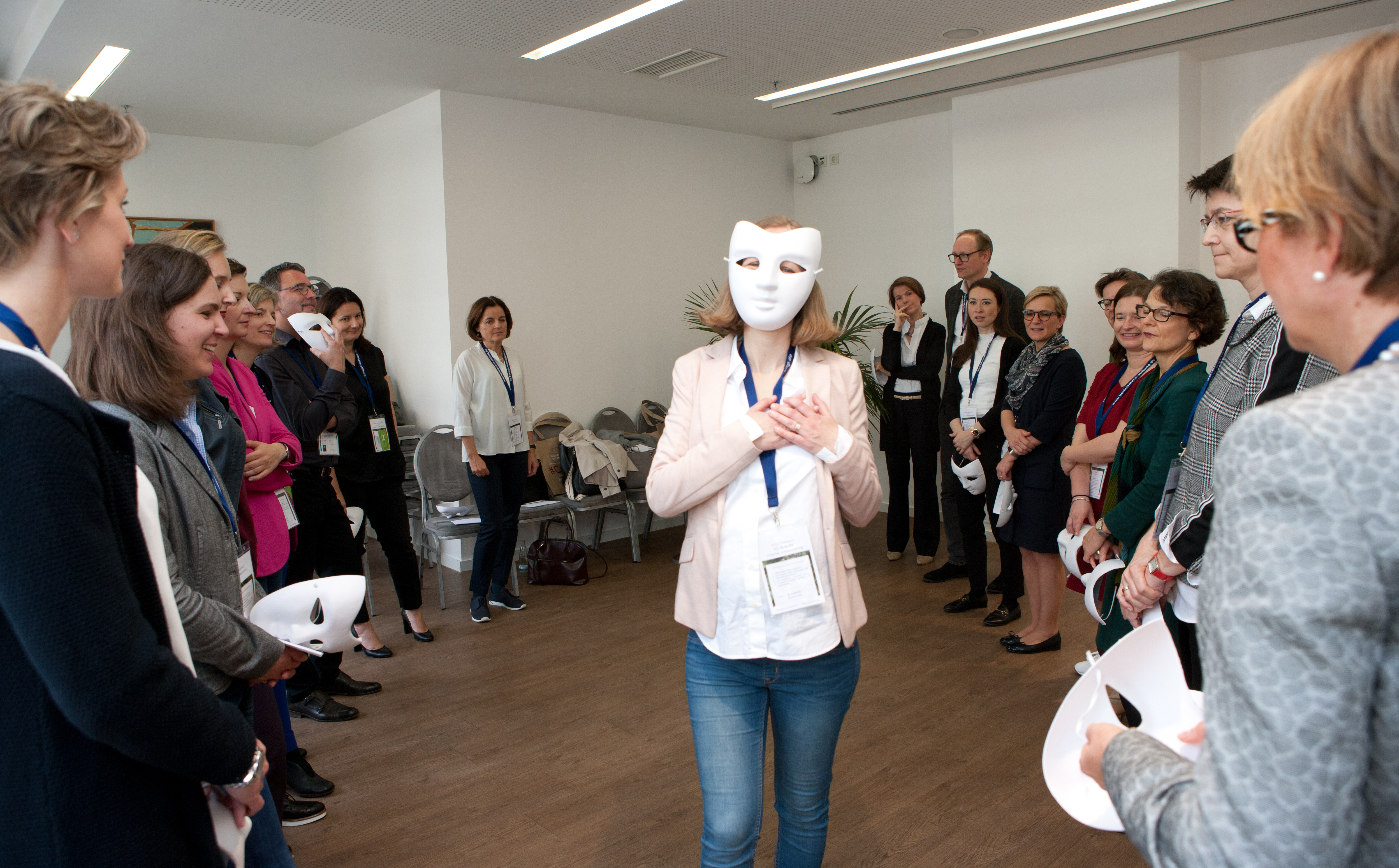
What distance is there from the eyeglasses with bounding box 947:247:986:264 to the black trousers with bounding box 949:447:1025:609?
4.14 feet

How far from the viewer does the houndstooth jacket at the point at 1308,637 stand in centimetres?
60

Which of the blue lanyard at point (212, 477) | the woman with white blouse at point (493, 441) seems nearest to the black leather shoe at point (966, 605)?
the woman with white blouse at point (493, 441)

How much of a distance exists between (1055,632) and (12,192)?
408 cm

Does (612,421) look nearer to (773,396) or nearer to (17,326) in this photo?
(773,396)

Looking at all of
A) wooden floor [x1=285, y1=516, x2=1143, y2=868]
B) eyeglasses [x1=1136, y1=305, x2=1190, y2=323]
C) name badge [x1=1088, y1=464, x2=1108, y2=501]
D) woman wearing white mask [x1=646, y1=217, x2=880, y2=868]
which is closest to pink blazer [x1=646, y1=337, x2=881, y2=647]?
woman wearing white mask [x1=646, y1=217, x2=880, y2=868]

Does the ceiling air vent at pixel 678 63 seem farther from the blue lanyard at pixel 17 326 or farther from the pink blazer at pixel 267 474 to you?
the blue lanyard at pixel 17 326

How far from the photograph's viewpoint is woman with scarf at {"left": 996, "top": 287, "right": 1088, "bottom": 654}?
3.82 metres

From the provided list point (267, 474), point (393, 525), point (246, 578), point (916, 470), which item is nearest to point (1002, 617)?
point (916, 470)

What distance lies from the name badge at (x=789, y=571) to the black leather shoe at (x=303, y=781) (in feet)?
6.66

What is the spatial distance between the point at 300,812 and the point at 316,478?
4.24 feet

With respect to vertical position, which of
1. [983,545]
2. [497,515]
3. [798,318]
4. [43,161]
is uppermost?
[43,161]

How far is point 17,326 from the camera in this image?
0.93 m

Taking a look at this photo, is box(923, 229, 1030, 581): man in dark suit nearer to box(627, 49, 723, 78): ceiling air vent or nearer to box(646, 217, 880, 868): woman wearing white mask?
box(627, 49, 723, 78): ceiling air vent

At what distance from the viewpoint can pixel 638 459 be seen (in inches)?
231
